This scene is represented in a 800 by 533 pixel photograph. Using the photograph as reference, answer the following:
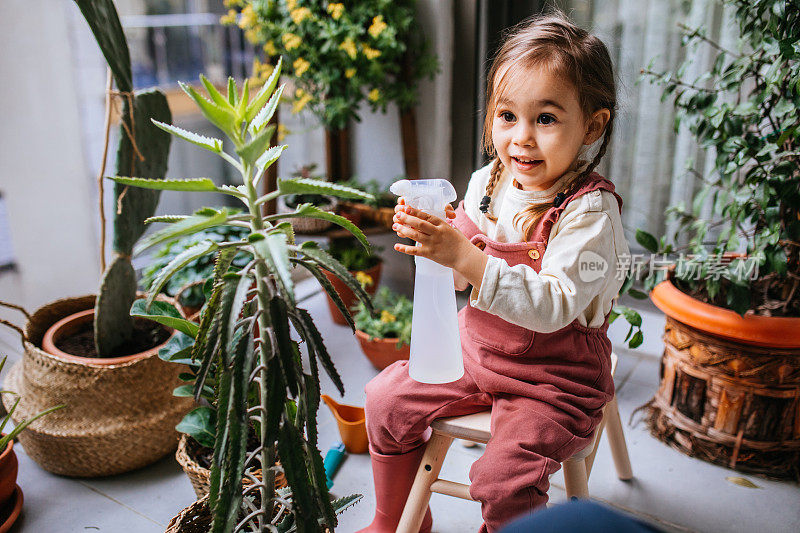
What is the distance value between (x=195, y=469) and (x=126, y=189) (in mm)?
651

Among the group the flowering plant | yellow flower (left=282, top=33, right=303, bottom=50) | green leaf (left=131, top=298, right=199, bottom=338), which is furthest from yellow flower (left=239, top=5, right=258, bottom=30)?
green leaf (left=131, top=298, right=199, bottom=338)

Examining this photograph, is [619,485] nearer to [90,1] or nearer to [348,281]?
[348,281]

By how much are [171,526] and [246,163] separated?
0.68 metres

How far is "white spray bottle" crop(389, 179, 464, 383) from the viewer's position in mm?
993

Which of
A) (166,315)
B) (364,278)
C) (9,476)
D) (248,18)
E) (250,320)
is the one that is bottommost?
(9,476)

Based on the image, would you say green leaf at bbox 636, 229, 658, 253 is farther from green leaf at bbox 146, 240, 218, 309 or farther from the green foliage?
green leaf at bbox 146, 240, 218, 309

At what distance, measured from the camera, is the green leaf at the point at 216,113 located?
2.52 ft

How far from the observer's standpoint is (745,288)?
1349 mm

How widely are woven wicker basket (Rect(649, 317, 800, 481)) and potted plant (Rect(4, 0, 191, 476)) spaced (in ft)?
3.99

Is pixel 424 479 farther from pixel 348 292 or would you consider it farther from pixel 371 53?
pixel 371 53

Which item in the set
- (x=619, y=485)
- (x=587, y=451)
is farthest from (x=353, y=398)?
(x=587, y=451)

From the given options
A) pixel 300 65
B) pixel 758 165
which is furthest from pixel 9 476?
pixel 758 165

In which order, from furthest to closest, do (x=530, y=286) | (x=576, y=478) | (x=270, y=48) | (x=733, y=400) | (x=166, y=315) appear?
(x=270, y=48) < (x=733, y=400) < (x=166, y=315) < (x=576, y=478) < (x=530, y=286)

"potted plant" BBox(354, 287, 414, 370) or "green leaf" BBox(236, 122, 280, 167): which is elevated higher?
"green leaf" BBox(236, 122, 280, 167)
